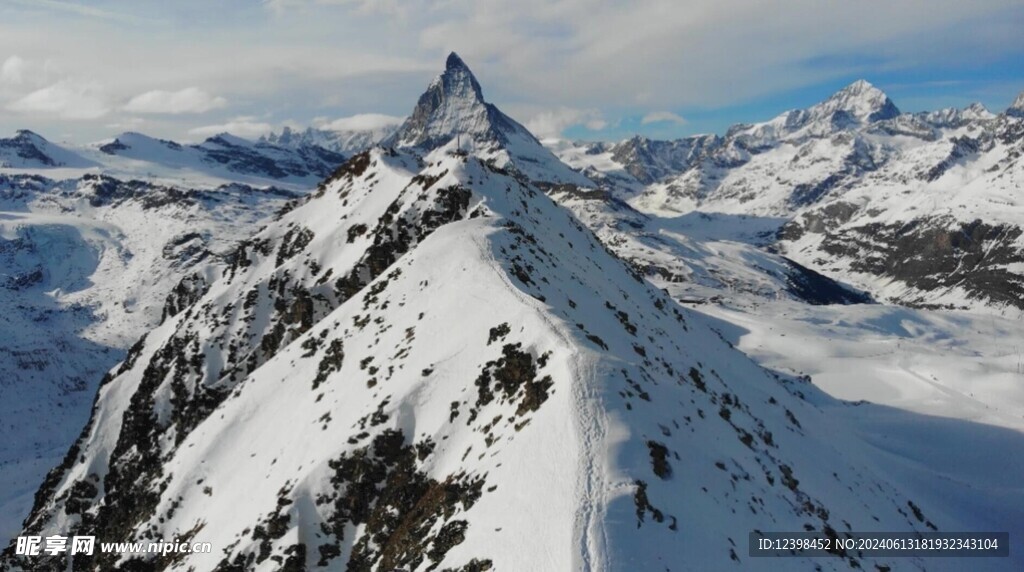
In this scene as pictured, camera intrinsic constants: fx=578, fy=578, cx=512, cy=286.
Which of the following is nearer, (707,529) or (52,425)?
(707,529)

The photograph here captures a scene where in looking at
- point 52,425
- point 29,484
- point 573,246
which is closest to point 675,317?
point 573,246

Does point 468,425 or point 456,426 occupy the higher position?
point 468,425

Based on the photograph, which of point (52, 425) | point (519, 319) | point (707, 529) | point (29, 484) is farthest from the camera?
point (52, 425)

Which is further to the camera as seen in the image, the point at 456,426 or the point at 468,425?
the point at 456,426

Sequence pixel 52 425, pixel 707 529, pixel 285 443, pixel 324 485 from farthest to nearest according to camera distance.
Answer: pixel 52 425 < pixel 285 443 < pixel 324 485 < pixel 707 529

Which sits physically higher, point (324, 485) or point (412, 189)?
point (412, 189)


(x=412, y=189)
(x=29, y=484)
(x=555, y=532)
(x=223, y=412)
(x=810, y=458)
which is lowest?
(x=29, y=484)

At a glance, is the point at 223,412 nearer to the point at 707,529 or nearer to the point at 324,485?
the point at 324,485
